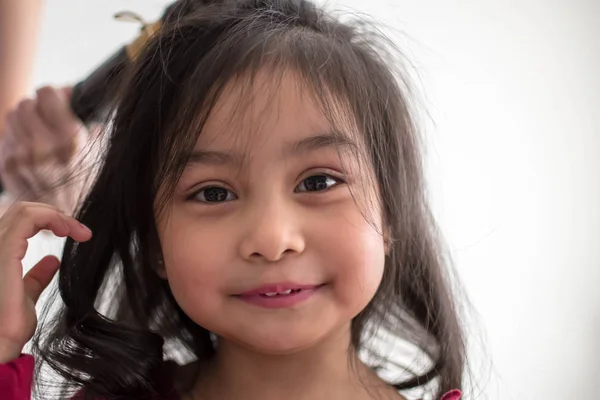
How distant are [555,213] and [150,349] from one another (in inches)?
25.4

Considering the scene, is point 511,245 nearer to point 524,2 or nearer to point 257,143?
point 524,2

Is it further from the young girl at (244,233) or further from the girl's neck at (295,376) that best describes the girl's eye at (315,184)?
the girl's neck at (295,376)

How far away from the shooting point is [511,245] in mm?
1189

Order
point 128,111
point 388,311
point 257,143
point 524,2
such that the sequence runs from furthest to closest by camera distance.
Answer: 1. point 524,2
2. point 388,311
3. point 128,111
4. point 257,143

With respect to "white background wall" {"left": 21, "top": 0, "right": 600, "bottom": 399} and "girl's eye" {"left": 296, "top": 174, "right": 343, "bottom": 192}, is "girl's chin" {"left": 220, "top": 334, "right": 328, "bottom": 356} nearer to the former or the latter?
"girl's eye" {"left": 296, "top": 174, "right": 343, "bottom": 192}

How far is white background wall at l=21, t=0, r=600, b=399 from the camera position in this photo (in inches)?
45.1

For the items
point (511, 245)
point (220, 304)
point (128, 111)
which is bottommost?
point (511, 245)

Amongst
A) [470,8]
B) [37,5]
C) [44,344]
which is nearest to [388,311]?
[44,344]

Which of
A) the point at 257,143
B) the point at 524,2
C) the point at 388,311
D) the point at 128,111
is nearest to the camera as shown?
the point at 257,143

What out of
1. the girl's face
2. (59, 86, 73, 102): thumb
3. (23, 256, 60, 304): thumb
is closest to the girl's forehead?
the girl's face

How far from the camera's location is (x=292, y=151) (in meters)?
0.68

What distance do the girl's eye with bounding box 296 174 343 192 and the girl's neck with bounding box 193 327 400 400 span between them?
6.7 inches

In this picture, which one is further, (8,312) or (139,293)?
(139,293)

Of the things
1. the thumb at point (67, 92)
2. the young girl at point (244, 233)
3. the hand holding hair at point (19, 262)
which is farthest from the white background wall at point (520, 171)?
the hand holding hair at point (19, 262)
